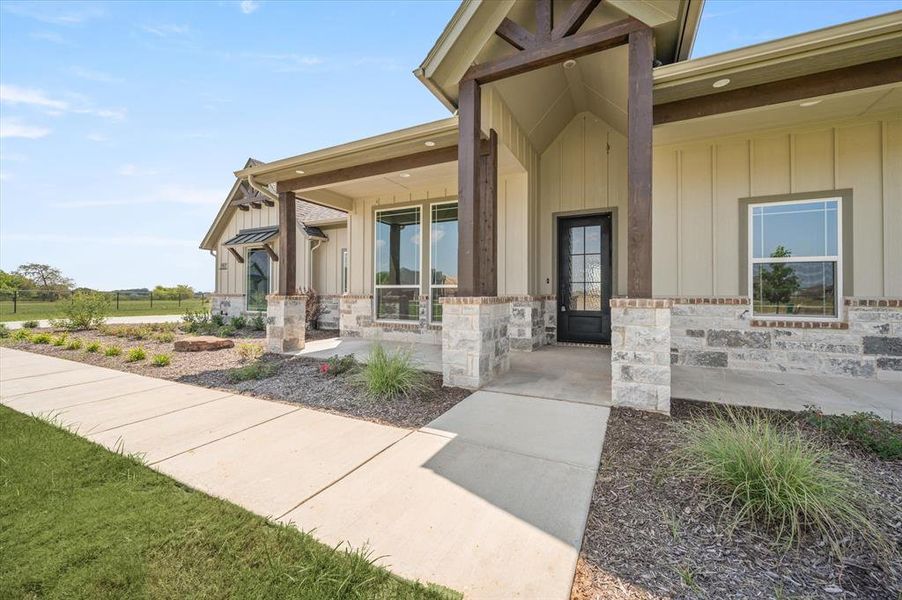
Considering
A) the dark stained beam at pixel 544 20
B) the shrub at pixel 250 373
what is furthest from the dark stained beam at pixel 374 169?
the shrub at pixel 250 373

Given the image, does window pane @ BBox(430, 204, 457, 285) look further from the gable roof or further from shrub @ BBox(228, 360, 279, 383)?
the gable roof

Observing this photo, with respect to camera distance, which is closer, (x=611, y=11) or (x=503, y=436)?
(x=503, y=436)

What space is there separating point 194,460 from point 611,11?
585 centimetres

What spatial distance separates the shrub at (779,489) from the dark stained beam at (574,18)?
412cm

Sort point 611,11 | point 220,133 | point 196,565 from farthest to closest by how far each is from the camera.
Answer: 1. point 220,133
2. point 611,11
3. point 196,565

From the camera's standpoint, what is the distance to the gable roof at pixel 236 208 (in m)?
10.7

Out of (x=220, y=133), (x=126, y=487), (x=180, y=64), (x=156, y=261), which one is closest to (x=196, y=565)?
(x=126, y=487)

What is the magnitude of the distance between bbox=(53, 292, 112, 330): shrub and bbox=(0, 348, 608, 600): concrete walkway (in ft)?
24.6

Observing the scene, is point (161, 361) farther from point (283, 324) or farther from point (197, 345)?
point (283, 324)

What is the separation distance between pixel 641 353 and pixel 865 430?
5.12ft

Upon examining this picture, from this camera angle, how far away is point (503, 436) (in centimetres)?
284

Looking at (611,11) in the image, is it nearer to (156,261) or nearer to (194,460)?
(194,460)

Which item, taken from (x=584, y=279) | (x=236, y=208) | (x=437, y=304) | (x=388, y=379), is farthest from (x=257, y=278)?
(x=584, y=279)

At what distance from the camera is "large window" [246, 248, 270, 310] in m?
11.3
